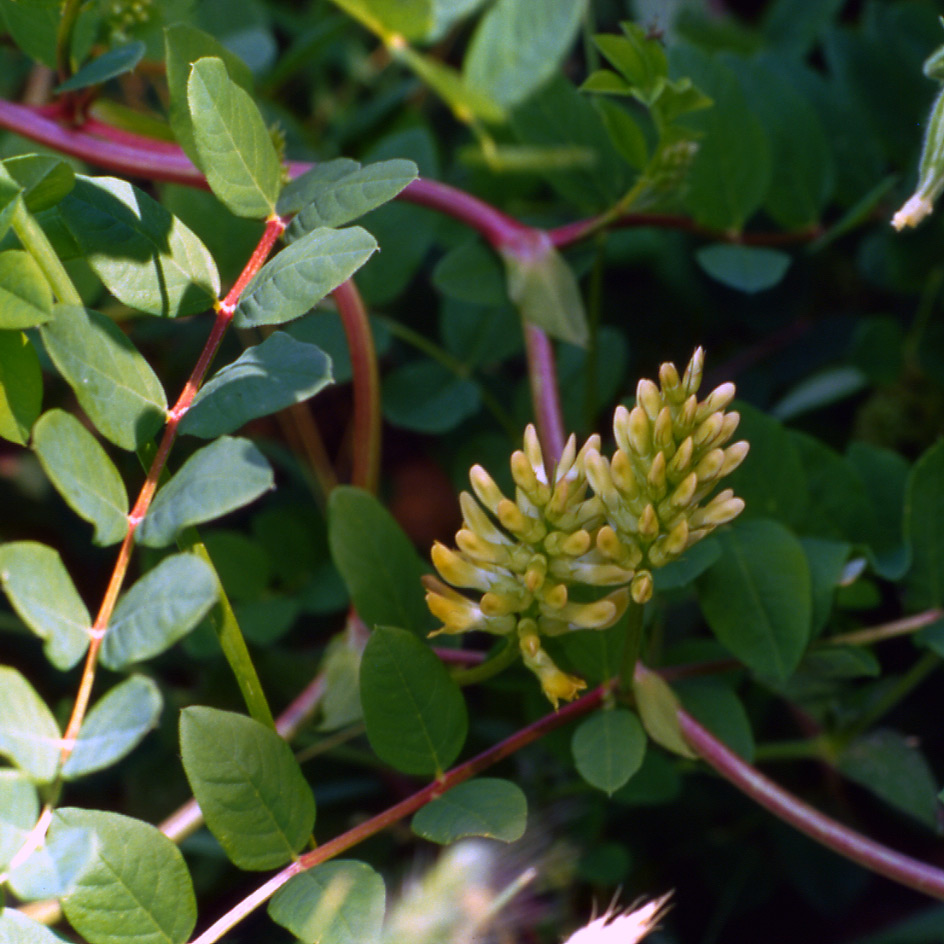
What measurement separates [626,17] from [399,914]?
45.2 inches

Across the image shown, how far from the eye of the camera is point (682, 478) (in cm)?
48

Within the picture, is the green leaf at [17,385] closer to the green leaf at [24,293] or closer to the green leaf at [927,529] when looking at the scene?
the green leaf at [24,293]

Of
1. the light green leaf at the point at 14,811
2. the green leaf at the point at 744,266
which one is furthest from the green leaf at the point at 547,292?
the light green leaf at the point at 14,811

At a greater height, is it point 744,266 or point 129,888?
point 744,266

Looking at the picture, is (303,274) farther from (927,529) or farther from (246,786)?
(927,529)

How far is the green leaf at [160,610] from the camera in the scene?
416 mm

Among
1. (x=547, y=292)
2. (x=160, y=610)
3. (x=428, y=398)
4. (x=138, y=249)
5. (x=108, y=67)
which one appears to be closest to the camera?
(x=160, y=610)

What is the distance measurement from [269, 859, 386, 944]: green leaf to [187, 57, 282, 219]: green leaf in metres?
0.37

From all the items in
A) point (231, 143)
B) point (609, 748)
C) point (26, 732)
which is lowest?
point (609, 748)

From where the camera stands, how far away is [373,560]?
654 mm

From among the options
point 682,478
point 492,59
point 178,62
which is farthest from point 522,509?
point 492,59

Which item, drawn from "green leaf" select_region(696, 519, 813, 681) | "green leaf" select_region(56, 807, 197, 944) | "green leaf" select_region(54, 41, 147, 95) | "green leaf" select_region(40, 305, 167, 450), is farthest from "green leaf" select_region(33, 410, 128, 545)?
"green leaf" select_region(696, 519, 813, 681)

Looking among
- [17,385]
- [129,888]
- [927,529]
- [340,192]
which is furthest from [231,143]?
[927,529]

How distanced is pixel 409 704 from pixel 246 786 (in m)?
0.10
